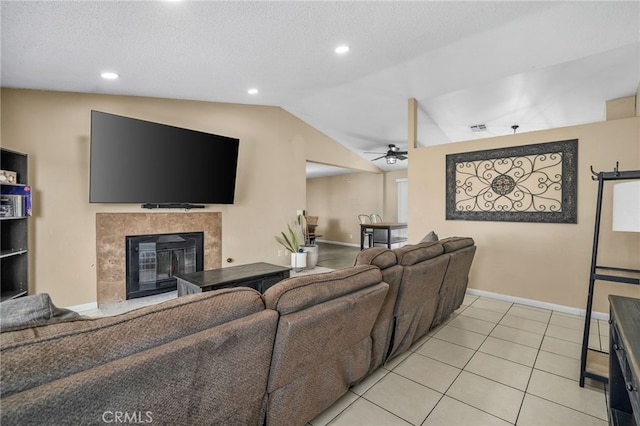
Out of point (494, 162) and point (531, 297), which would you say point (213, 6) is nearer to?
point (494, 162)

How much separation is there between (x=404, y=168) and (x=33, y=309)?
8.68m

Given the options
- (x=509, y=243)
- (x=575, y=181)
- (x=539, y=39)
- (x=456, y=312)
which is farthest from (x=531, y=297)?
(x=539, y=39)

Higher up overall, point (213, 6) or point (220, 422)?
point (213, 6)

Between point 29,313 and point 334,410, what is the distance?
60.4 inches

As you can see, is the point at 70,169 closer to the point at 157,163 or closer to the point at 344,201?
the point at 157,163

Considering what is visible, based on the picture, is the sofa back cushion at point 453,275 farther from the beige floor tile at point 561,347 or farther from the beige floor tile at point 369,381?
the beige floor tile at point 369,381

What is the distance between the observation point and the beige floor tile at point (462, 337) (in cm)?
256

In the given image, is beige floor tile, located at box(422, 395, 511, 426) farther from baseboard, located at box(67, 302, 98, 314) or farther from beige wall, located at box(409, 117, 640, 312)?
baseboard, located at box(67, 302, 98, 314)

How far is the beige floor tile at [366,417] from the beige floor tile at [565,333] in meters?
2.07

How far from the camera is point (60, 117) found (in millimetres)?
3402

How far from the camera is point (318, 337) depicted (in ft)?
4.54

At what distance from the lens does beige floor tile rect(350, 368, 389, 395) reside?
6.20ft

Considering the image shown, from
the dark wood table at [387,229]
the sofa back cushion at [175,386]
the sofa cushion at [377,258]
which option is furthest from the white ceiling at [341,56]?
the dark wood table at [387,229]

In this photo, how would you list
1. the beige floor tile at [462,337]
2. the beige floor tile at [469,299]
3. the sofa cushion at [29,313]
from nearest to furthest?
the sofa cushion at [29,313]
the beige floor tile at [462,337]
the beige floor tile at [469,299]
